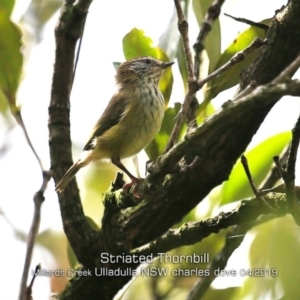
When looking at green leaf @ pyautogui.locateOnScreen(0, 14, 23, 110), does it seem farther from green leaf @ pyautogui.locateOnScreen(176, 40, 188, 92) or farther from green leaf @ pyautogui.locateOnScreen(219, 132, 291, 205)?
green leaf @ pyautogui.locateOnScreen(219, 132, 291, 205)

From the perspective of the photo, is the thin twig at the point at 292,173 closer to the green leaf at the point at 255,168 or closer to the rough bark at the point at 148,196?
the rough bark at the point at 148,196

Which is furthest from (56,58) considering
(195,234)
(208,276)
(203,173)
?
(208,276)

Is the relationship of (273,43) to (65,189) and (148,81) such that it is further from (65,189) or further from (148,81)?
(148,81)

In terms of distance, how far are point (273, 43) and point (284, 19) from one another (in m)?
0.12

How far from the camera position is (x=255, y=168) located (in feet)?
11.3

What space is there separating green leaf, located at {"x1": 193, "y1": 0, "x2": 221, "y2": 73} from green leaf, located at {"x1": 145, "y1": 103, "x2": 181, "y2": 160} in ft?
1.16

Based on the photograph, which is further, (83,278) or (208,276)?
(83,278)

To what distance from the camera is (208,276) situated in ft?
8.90

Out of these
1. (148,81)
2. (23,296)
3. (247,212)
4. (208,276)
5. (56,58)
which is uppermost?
(148,81)

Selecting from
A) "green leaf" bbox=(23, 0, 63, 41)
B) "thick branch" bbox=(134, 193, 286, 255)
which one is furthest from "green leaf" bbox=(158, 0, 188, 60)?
"thick branch" bbox=(134, 193, 286, 255)

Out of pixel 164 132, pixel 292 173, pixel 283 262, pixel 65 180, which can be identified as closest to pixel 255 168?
pixel 164 132

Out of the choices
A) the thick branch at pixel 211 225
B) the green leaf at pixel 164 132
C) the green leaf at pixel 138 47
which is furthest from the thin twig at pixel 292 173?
the green leaf at pixel 138 47

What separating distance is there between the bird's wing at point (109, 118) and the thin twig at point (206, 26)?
1244 mm

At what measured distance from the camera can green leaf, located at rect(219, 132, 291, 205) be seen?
3.33 meters
